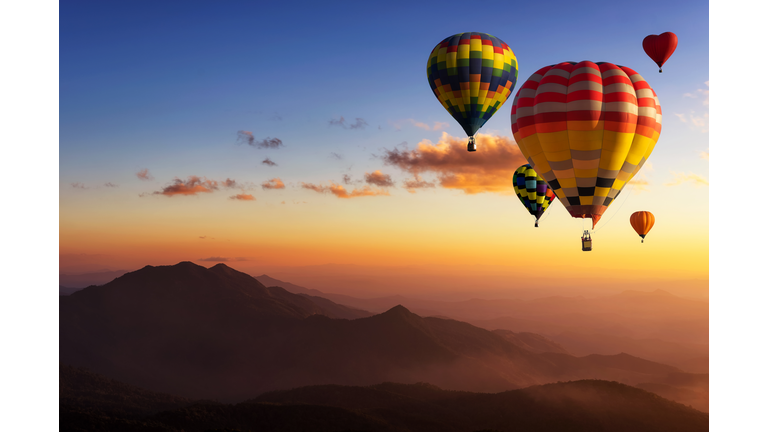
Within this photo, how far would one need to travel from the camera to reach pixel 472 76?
52844 millimetres

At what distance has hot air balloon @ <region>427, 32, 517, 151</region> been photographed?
173 ft

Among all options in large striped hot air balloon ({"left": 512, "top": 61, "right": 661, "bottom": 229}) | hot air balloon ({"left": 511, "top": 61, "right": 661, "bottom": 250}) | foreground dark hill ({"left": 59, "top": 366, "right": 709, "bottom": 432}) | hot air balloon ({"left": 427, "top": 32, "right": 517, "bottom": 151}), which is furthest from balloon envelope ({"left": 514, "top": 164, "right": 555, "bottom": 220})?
foreground dark hill ({"left": 59, "top": 366, "right": 709, "bottom": 432})

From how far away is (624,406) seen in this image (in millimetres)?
97375

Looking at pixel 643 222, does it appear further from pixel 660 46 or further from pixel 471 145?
pixel 471 145

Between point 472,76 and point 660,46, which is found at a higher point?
point 660,46

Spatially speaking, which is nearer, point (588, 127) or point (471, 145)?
point (588, 127)

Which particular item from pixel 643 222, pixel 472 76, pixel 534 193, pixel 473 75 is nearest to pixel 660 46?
pixel 473 75

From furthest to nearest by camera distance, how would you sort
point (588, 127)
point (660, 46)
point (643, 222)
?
point (643, 222)
point (660, 46)
point (588, 127)

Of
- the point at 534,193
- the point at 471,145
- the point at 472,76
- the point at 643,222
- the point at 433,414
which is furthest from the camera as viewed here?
the point at 433,414

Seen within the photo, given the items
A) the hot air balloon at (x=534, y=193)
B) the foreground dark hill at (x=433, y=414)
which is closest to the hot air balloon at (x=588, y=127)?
the hot air balloon at (x=534, y=193)

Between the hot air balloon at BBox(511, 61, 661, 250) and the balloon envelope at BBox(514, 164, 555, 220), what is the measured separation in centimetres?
2120

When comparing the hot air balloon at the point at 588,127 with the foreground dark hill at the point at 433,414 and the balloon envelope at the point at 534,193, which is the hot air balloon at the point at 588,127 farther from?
the foreground dark hill at the point at 433,414

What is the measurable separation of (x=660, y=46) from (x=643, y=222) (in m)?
21.2

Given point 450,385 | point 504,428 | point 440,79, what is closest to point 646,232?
point 440,79
